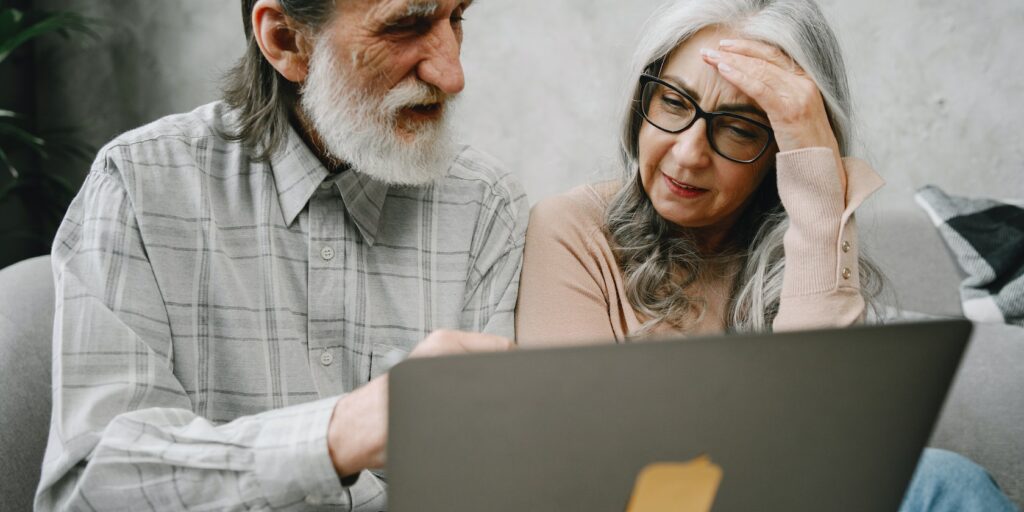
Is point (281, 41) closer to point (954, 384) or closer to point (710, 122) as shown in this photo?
point (710, 122)

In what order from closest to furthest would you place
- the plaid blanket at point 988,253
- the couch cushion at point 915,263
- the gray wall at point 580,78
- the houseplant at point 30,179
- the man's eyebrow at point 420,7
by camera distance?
the man's eyebrow at point 420,7 → the plaid blanket at point 988,253 → the couch cushion at point 915,263 → the gray wall at point 580,78 → the houseplant at point 30,179

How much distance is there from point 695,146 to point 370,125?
A: 48cm

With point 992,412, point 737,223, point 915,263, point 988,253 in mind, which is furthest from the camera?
point 915,263

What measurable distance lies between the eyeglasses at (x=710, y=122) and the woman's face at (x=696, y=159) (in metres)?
0.01

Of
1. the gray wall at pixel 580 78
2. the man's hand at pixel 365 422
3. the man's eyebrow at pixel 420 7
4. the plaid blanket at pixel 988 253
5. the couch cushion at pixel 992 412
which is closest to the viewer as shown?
the man's hand at pixel 365 422

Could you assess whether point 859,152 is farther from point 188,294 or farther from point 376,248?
point 188,294

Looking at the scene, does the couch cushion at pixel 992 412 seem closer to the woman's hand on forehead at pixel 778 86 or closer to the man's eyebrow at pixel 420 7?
the woman's hand on forehead at pixel 778 86

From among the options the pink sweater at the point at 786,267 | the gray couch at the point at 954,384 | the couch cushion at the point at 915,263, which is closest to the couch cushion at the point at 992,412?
the gray couch at the point at 954,384

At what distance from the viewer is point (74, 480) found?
85 cm

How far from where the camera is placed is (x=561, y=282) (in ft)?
4.07

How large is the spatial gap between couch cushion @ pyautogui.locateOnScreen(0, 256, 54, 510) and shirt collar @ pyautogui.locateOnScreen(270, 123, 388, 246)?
1.47ft

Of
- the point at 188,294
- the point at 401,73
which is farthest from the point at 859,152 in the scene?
the point at 188,294

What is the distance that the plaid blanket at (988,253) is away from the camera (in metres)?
1.92

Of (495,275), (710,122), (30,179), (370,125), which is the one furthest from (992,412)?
(30,179)
